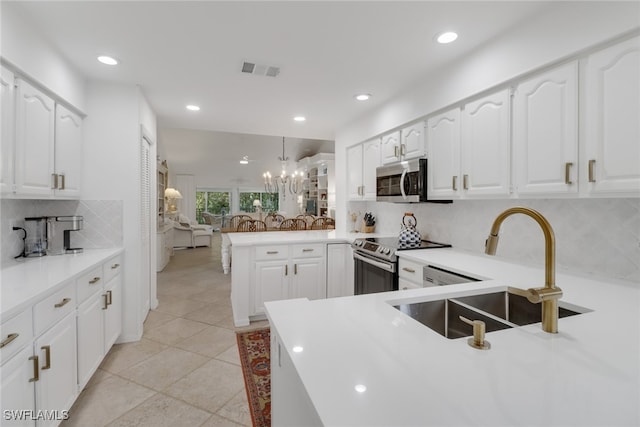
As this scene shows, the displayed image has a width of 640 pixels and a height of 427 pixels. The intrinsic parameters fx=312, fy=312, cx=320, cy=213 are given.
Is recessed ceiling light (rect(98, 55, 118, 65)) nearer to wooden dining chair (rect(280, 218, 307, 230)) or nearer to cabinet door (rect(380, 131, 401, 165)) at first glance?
cabinet door (rect(380, 131, 401, 165))

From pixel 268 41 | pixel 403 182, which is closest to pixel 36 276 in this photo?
pixel 268 41

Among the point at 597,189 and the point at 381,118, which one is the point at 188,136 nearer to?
the point at 381,118

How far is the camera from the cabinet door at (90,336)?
1935 mm

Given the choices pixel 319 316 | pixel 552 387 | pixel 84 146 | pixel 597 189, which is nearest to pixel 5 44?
pixel 84 146

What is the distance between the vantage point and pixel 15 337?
129 centimetres

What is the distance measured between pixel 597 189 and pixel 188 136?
8316mm

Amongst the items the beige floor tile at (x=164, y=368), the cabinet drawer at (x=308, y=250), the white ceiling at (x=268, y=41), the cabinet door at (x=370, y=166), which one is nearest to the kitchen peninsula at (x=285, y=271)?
the cabinet drawer at (x=308, y=250)

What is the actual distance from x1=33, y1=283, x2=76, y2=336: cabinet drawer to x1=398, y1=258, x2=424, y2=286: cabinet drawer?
224 centimetres

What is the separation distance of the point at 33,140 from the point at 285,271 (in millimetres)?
2266

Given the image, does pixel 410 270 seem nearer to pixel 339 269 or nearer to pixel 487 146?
pixel 487 146

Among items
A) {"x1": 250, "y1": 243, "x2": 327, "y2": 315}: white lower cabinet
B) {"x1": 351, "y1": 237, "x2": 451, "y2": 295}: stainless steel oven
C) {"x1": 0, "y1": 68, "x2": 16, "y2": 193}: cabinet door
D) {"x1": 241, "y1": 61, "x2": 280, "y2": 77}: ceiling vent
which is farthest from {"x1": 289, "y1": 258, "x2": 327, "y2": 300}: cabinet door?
{"x1": 0, "y1": 68, "x2": 16, "y2": 193}: cabinet door

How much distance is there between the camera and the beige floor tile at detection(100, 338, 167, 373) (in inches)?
96.3

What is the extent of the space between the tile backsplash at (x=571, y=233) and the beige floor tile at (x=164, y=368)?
8.13 ft

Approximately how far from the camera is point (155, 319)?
340cm
